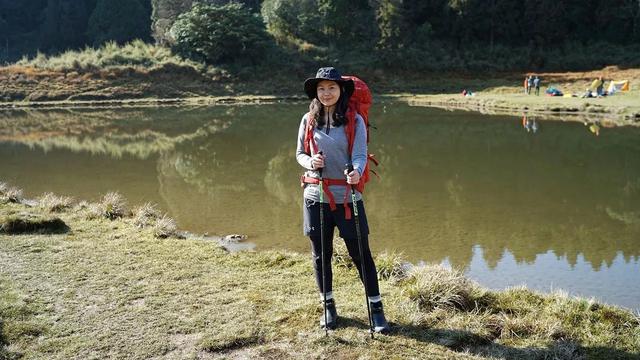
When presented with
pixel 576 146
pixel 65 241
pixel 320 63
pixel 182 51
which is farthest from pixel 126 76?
pixel 65 241

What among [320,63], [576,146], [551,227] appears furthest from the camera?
[320,63]

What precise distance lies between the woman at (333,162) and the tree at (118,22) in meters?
73.9

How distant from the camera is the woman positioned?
4797 millimetres

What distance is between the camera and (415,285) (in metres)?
5.68

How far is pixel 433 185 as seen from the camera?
44.7 ft

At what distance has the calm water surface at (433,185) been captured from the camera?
856 centimetres

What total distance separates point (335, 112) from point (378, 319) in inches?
74.5

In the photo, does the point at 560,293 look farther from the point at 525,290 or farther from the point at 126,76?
the point at 126,76

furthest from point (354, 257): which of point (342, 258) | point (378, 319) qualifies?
point (342, 258)

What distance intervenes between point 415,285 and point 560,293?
1.57 m

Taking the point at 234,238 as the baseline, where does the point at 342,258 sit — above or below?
above

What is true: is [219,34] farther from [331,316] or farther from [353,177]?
[353,177]

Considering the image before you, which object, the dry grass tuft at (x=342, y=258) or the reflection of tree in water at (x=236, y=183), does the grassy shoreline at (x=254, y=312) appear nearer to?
the dry grass tuft at (x=342, y=258)

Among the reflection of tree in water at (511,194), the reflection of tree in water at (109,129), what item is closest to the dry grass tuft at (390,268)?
the reflection of tree in water at (511,194)
